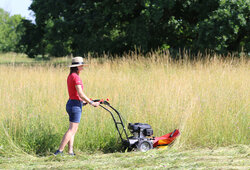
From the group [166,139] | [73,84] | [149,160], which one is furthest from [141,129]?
[73,84]

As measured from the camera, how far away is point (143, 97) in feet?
21.9

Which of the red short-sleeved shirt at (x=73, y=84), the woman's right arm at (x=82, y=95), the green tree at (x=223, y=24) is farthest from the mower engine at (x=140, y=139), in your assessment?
the green tree at (x=223, y=24)

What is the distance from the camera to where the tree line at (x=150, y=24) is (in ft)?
45.2

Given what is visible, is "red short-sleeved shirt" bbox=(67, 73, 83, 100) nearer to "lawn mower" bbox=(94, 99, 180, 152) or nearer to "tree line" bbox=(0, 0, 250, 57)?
"lawn mower" bbox=(94, 99, 180, 152)

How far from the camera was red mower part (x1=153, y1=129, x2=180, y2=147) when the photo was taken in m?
5.54

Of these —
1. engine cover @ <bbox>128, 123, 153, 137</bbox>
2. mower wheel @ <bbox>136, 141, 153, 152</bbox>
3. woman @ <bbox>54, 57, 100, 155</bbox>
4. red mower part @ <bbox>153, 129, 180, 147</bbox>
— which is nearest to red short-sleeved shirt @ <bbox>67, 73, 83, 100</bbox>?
woman @ <bbox>54, 57, 100, 155</bbox>

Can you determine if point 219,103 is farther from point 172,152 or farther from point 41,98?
point 41,98

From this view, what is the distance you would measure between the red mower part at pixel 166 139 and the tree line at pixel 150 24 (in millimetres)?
→ 8875

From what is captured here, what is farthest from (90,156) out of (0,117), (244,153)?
(244,153)

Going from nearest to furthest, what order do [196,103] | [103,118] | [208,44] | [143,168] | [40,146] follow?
1. [143,168]
2. [40,146]
3. [103,118]
4. [196,103]
5. [208,44]

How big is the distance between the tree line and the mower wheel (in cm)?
928

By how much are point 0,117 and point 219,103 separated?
406 cm

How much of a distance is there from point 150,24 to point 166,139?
1259cm

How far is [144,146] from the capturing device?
17.6ft
